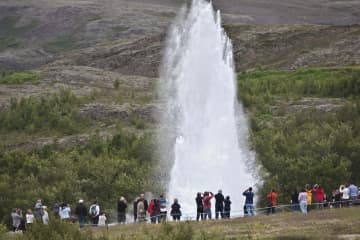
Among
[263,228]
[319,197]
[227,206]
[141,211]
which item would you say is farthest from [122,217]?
[263,228]

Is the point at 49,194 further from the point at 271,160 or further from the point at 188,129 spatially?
the point at 271,160

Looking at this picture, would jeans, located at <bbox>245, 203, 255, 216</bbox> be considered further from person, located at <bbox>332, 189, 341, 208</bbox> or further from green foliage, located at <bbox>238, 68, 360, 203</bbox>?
green foliage, located at <bbox>238, 68, 360, 203</bbox>

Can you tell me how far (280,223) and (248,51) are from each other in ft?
240

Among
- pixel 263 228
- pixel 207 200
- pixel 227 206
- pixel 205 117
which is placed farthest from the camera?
pixel 205 117

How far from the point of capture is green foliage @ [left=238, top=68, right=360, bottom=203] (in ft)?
156

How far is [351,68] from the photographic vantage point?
8462cm

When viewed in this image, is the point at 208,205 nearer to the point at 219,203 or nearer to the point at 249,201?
the point at 219,203

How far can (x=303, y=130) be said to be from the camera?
59.0 m

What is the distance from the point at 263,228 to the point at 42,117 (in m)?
42.2

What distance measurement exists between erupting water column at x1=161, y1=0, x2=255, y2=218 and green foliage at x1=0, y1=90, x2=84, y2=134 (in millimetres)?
17112

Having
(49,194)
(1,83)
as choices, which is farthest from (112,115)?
(49,194)

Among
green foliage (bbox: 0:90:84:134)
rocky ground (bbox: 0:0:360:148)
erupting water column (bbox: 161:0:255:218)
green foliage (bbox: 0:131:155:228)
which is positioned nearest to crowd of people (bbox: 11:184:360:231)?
erupting water column (bbox: 161:0:255:218)

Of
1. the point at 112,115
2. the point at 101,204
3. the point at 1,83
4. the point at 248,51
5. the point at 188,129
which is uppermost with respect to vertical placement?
the point at 248,51

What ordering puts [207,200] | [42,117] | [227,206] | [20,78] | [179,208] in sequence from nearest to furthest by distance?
[179,208], [207,200], [227,206], [42,117], [20,78]
